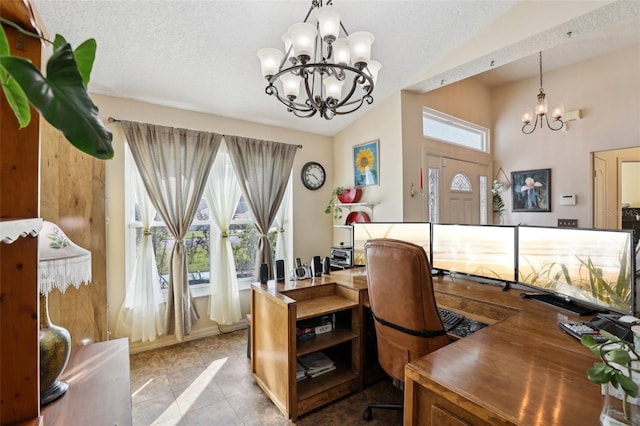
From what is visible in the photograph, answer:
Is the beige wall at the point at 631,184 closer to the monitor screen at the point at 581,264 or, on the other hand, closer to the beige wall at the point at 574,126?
the beige wall at the point at 574,126

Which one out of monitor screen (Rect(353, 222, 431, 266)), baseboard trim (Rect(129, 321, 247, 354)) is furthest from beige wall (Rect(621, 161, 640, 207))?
baseboard trim (Rect(129, 321, 247, 354))

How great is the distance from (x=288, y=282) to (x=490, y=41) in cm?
276

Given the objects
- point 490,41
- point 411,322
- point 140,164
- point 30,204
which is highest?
point 490,41

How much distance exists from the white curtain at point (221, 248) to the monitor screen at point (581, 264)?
2.72 meters

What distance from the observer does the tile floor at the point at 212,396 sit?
6.15 feet

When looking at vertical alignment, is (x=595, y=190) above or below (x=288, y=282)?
above

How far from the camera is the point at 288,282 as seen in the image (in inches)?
91.6

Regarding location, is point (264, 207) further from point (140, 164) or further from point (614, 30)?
point (614, 30)

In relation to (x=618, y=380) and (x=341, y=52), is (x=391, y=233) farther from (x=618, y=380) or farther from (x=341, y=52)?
(x=618, y=380)

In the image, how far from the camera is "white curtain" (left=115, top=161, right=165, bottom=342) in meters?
2.72

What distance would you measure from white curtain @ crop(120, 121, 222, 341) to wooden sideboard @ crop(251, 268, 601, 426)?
1159mm

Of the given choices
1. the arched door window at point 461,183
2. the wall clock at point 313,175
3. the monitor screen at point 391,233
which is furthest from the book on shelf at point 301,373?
the arched door window at point 461,183

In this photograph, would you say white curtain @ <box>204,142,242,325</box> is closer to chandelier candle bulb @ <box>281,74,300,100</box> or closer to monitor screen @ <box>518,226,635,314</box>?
chandelier candle bulb @ <box>281,74,300,100</box>

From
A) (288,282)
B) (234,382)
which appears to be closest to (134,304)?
(234,382)
